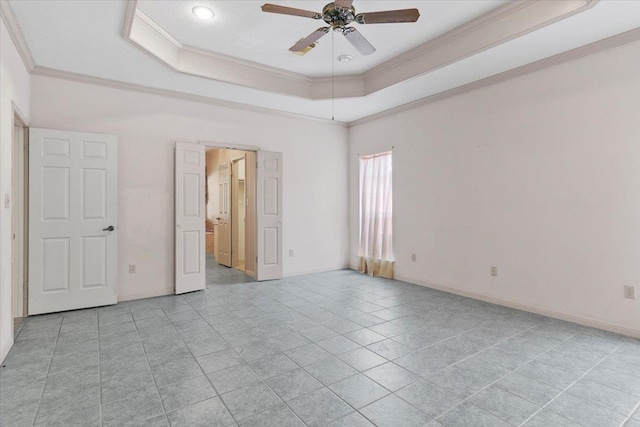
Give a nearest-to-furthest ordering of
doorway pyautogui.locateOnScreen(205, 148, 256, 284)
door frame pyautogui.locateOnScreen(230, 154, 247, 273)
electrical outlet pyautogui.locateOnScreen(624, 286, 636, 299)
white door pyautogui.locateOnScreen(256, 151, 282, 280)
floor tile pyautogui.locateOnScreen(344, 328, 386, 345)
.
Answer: floor tile pyautogui.locateOnScreen(344, 328, 386, 345) → electrical outlet pyautogui.locateOnScreen(624, 286, 636, 299) → white door pyautogui.locateOnScreen(256, 151, 282, 280) → doorway pyautogui.locateOnScreen(205, 148, 256, 284) → door frame pyautogui.locateOnScreen(230, 154, 247, 273)

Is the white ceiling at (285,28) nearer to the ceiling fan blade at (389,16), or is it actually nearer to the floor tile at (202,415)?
the ceiling fan blade at (389,16)

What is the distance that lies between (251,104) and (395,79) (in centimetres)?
226

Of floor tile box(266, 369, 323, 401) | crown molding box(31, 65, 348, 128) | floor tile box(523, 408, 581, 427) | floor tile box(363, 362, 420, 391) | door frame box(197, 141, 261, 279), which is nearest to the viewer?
floor tile box(523, 408, 581, 427)

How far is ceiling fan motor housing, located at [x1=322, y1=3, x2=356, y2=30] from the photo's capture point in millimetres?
2623

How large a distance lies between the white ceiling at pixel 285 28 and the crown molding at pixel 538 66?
1.01 metres

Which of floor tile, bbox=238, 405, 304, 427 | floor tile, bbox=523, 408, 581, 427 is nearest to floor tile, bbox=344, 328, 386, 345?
floor tile, bbox=238, 405, 304, 427

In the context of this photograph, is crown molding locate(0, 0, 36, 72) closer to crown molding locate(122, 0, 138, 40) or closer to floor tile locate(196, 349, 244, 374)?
crown molding locate(122, 0, 138, 40)

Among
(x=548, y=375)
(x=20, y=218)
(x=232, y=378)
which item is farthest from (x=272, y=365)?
(x=20, y=218)

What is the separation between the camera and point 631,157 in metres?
3.20

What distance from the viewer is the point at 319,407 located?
209cm

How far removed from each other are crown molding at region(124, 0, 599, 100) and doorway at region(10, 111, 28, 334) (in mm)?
1722

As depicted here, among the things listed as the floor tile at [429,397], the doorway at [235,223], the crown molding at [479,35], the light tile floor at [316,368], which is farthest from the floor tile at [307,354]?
the crown molding at [479,35]

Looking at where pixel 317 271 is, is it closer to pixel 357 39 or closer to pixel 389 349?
pixel 389 349

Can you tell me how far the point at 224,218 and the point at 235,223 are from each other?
536mm
